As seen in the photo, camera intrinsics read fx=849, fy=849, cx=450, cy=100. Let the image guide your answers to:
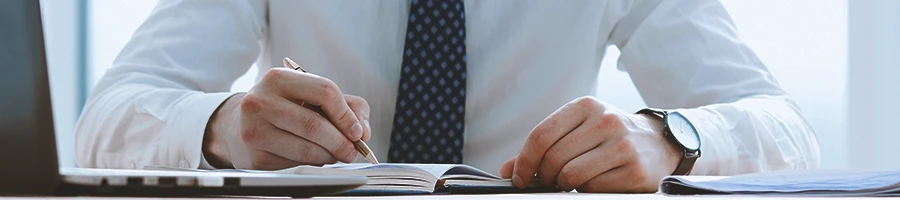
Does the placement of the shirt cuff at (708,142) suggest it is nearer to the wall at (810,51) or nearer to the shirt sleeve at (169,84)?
the shirt sleeve at (169,84)

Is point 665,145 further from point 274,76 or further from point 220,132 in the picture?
point 220,132

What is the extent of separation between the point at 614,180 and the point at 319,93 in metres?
0.30

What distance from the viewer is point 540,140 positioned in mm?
767

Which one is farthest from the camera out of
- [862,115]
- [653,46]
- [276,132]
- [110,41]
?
[110,41]

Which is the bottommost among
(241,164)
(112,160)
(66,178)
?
(112,160)

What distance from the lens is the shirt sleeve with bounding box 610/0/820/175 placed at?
1.05 meters

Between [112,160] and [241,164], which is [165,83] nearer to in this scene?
[112,160]

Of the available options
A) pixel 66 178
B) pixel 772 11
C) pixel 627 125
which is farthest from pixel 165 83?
pixel 772 11

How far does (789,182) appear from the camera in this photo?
57cm

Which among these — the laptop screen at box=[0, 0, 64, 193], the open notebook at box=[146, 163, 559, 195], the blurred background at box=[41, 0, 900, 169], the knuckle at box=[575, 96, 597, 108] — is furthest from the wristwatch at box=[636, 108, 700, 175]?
the blurred background at box=[41, 0, 900, 169]

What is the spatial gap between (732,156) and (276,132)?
1.75ft

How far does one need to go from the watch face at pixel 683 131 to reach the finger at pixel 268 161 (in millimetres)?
402

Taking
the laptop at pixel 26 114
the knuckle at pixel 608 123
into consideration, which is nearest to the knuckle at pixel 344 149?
the knuckle at pixel 608 123

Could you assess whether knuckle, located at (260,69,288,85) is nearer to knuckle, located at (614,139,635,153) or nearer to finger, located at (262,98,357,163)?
finger, located at (262,98,357,163)
